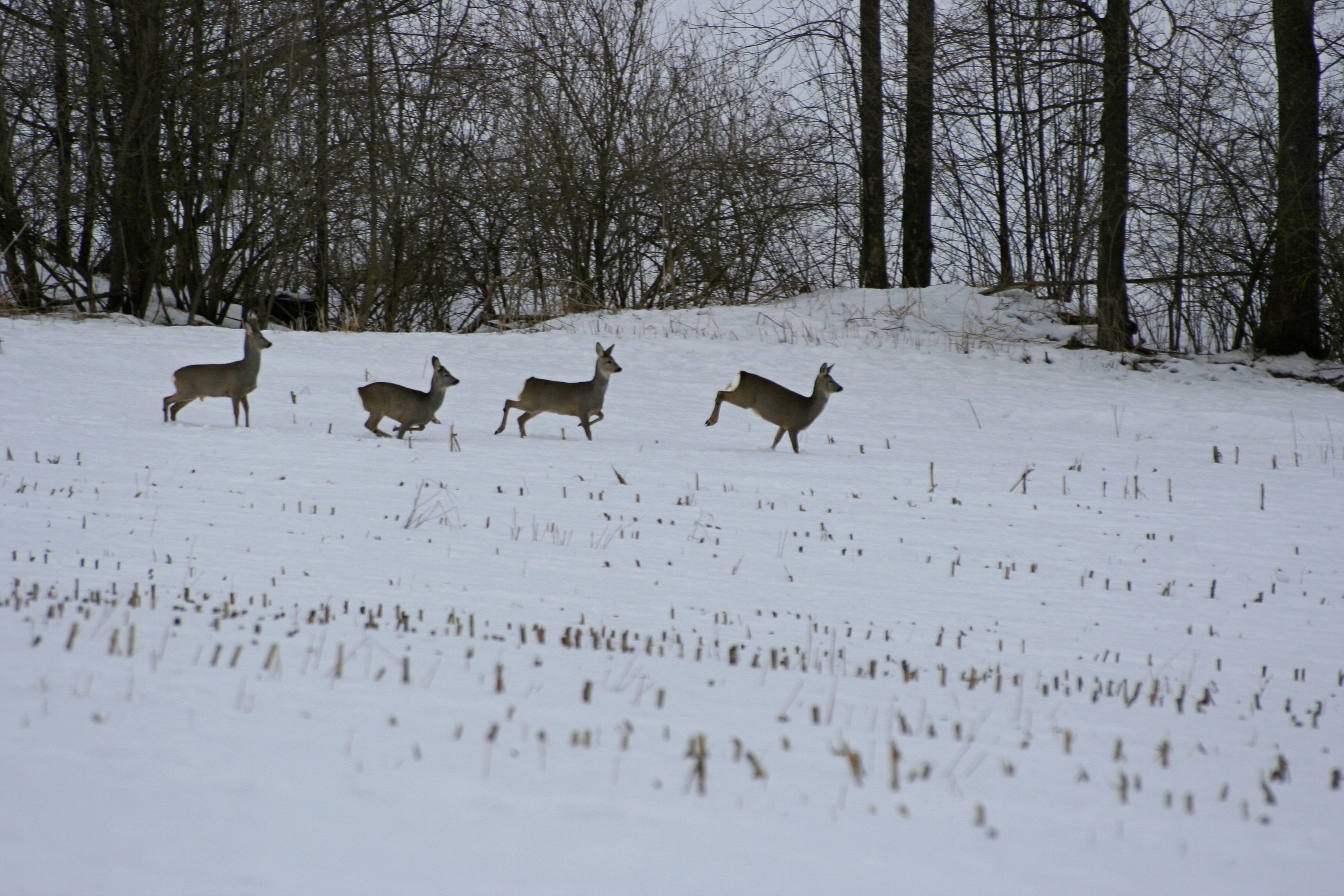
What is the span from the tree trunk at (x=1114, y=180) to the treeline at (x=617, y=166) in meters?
0.05

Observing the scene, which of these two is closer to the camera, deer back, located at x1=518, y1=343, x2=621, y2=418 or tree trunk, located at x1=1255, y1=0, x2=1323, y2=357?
deer back, located at x1=518, y1=343, x2=621, y2=418

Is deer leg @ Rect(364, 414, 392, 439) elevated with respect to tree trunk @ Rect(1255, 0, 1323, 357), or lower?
lower

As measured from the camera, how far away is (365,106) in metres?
23.5

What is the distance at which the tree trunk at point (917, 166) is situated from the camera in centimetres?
2336

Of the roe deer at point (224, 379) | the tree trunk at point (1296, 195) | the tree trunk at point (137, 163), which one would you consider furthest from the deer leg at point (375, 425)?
the tree trunk at point (1296, 195)

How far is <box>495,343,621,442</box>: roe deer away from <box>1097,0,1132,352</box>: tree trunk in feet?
36.0

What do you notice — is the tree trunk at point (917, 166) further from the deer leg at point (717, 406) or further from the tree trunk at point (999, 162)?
A: the deer leg at point (717, 406)

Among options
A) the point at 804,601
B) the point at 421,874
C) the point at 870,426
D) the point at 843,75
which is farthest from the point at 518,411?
the point at 843,75

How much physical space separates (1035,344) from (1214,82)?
5336mm

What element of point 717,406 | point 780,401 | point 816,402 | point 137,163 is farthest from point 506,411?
point 137,163

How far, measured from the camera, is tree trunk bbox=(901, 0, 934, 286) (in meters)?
23.4

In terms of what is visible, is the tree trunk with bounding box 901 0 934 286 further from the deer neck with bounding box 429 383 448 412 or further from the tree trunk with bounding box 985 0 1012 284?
the deer neck with bounding box 429 383 448 412

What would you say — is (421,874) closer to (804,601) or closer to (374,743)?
(374,743)

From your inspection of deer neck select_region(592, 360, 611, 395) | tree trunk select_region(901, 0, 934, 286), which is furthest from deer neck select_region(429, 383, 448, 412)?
tree trunk select_region(901, 0, 934, 286)
